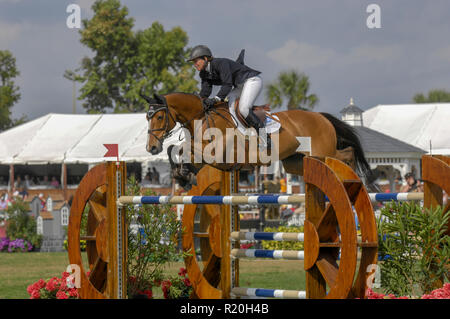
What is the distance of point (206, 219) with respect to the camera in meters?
6.61

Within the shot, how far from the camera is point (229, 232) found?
582 centimetres

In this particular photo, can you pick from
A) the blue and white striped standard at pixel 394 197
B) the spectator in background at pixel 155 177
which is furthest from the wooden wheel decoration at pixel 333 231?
the spectator in background at pixel 155 177

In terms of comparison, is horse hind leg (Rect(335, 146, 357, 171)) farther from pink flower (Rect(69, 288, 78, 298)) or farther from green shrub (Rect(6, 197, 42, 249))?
green shrub (Rect(6, 197, 42, 249))

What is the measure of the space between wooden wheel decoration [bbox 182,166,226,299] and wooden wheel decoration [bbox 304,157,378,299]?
1648 mm

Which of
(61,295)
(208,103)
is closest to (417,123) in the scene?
(208,103)

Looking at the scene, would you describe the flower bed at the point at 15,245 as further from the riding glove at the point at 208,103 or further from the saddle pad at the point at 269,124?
the riding glove at the point at 208,103

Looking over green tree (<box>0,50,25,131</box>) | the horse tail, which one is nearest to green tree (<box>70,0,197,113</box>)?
green tree (<box>0,50,25,131</box>)

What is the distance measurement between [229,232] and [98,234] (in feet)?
3.73

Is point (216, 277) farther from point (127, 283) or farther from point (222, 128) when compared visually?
point (222, 128)

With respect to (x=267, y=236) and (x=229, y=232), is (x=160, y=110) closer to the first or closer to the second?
(x=229, y=232)

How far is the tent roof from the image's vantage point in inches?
798

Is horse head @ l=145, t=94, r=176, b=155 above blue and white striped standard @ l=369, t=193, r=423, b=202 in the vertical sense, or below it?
above

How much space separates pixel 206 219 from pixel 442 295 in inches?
108

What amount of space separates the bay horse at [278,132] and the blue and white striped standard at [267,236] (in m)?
0.65
